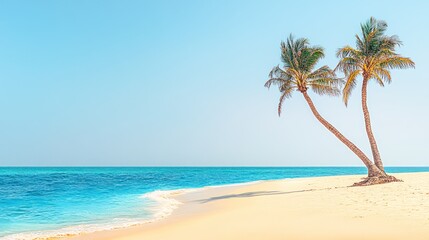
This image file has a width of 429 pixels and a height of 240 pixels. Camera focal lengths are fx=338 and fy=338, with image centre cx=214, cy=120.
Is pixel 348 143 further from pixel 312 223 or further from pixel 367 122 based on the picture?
pixel 312 223

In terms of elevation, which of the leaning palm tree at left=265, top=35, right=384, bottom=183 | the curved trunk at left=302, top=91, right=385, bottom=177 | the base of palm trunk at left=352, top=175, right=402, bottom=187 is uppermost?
the leaning palm tree at left=265, top=35, right=384, bottom=183

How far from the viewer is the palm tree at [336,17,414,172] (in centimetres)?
2408

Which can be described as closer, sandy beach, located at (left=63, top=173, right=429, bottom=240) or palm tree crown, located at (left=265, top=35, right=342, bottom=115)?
sandy beach, located at (left=63, top=173, right=429, bottom=240)

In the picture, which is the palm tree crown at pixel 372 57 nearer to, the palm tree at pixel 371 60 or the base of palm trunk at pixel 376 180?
the palm tree at pixel 371 60

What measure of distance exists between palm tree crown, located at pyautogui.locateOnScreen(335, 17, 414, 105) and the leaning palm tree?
1479 millimetres


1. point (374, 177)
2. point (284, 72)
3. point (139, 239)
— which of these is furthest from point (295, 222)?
point (284, 72)

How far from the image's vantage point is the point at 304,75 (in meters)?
25.9

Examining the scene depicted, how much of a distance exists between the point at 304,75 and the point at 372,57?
4.86 metres

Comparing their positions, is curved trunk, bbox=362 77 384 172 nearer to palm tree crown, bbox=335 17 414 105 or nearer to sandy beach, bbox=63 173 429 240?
palm tree crown, bbox=335 17 414 105

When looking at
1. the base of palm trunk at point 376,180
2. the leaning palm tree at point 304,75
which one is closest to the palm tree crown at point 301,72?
the leaning palm tree at point 304,75

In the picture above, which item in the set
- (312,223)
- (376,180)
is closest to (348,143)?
(376,180)

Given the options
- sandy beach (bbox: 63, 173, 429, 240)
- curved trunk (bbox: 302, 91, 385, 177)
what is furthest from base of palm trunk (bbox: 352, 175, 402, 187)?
sandy beach (bbox: 63, 173, 429, 240)

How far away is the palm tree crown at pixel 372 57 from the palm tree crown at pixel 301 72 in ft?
4.78

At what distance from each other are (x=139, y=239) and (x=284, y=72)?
1907 centimetres
